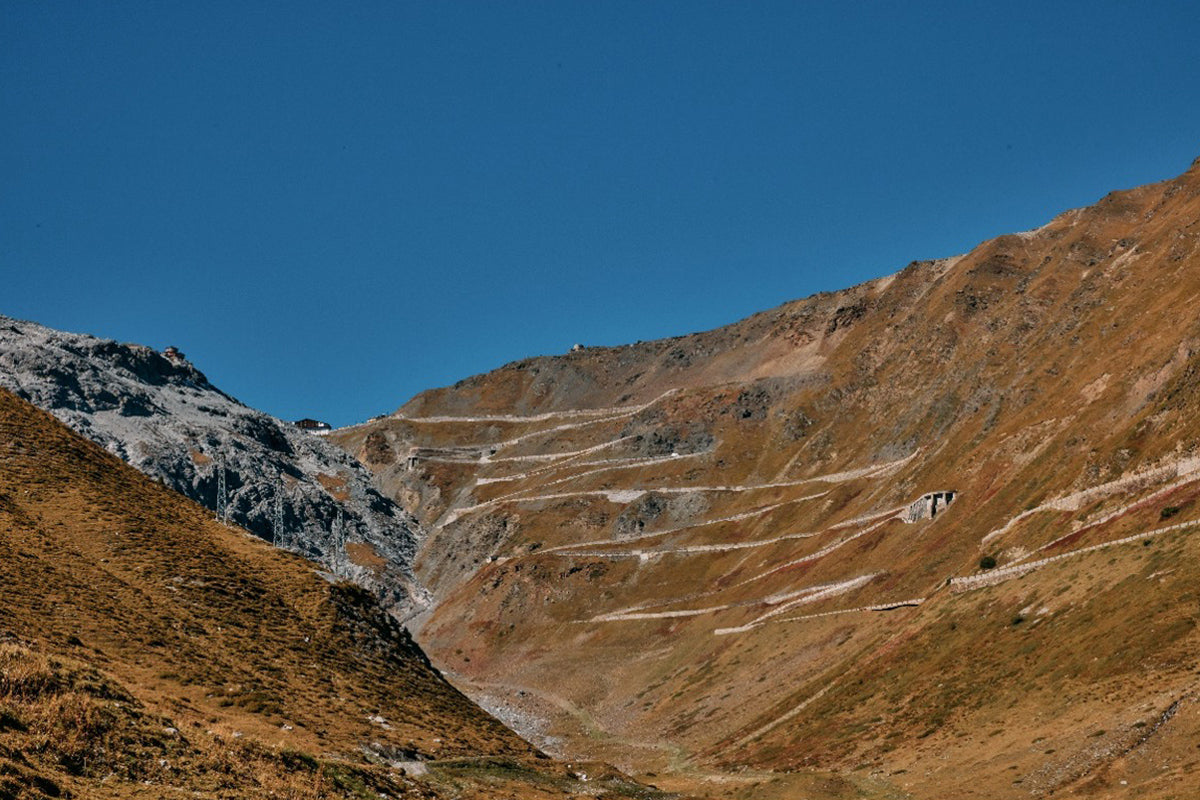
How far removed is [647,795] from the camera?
55094mm

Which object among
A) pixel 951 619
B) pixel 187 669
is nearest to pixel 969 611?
pixel 951 619

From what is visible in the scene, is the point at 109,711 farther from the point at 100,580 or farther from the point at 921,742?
the point at 921,742

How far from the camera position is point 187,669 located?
4566 centimetres

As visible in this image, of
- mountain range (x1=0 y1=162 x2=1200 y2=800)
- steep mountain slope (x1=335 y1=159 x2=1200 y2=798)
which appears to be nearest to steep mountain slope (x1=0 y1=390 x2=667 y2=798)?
mountain range (x1=0 y1=162 x2=1200 y2=800)

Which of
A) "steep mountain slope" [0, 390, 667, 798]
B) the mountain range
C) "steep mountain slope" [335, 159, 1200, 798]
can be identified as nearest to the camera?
"steep mountain slope" [0, 390, 667, 798]

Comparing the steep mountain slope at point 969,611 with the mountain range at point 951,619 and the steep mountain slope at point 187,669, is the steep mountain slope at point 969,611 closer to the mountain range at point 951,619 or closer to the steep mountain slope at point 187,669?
the mountain range at point 951,619

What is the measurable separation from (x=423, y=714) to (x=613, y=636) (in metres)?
125

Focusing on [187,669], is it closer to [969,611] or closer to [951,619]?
[969,611]

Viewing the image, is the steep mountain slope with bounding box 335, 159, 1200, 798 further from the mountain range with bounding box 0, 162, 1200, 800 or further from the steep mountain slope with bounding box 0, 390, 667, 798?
the steep mountain slope with bounding box 0, 390, 667, 798

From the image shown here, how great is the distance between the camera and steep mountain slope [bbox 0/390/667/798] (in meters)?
26.9

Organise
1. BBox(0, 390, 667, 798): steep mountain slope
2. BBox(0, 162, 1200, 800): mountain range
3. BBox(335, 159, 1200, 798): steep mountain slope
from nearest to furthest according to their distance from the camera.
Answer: BBox(0, 390, 667, 798): steep mountain slope → BBox(0, 162, 1200, 800): mountain range → BBox(335, 159, 1200, 798): steep mountain slope

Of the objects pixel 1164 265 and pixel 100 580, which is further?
pixel 1164 265

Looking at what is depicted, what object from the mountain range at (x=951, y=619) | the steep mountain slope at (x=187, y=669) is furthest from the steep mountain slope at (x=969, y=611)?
the steep mountain slope at (x=187, y=669)

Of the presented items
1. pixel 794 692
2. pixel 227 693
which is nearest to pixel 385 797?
pixel 227 693
